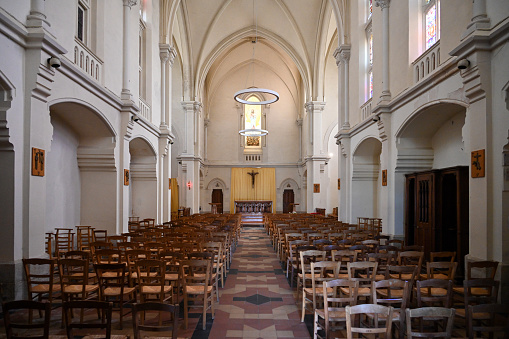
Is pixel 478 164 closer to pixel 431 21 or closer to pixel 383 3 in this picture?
pixel 431 21

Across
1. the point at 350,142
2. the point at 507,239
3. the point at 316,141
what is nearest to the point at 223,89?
the point at 316,141

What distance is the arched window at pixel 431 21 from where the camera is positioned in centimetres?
937

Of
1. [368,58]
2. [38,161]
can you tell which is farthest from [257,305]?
[368,58]

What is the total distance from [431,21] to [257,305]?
8.29 metres

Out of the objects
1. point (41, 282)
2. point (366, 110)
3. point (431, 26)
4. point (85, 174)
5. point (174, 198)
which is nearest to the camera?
point (41, 282)

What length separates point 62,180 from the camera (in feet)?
34.7

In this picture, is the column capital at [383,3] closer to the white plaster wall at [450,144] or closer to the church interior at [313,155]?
the church interior at [313,155]

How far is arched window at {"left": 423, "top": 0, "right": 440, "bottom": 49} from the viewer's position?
30.7ft

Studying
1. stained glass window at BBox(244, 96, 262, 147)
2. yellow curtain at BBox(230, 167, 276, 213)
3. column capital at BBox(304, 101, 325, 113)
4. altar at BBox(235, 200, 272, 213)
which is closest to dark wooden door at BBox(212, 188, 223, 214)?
yellow curtain at BBox(230, 167, 276, 213)

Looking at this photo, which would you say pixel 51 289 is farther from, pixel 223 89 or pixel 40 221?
pixel 223 89

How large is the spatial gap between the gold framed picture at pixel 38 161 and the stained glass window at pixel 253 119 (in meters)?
24.6

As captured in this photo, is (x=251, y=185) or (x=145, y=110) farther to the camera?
(x=251, y=185)

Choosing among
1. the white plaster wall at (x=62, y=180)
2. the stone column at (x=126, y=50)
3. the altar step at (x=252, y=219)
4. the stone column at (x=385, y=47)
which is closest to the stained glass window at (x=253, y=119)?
the altar step at (x=252, y=219)

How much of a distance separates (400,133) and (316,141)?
1356 cm
